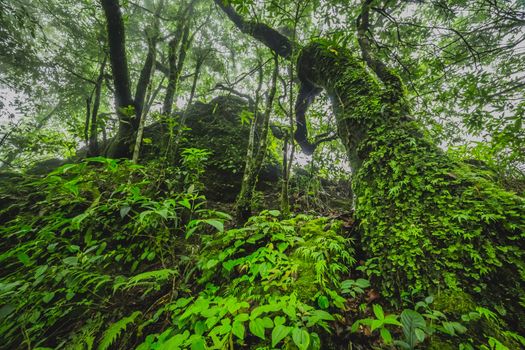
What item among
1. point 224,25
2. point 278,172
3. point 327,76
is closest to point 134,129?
point 278,172

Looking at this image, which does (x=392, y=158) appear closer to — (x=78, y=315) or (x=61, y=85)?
(x=78, y=315)

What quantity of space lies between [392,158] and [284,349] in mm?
2091

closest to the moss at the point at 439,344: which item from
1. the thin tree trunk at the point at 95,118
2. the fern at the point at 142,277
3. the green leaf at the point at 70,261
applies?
the fern at the point at 142,277

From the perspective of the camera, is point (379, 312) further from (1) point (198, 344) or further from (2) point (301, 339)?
(1) point (198, 344)

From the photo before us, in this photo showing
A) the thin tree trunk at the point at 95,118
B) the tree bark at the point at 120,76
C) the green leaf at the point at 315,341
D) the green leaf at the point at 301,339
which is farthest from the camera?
the thin tree trunk at the point at 95,118

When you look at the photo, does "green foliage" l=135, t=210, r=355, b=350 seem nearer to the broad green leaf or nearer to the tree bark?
the broad green leaf

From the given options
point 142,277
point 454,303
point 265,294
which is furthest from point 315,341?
point 142,277

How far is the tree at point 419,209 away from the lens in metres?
1.39

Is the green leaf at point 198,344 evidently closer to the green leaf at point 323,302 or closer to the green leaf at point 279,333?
the green leaf at point 279,333

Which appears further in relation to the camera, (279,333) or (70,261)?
(70,261)

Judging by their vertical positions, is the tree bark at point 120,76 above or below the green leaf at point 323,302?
above

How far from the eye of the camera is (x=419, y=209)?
180 centimetres

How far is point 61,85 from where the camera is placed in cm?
680

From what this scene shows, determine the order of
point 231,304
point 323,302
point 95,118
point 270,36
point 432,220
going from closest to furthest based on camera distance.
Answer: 1. point 231,304
2. point 323,302
3. point 432,220
4. point 95,118
5. point 270,36
